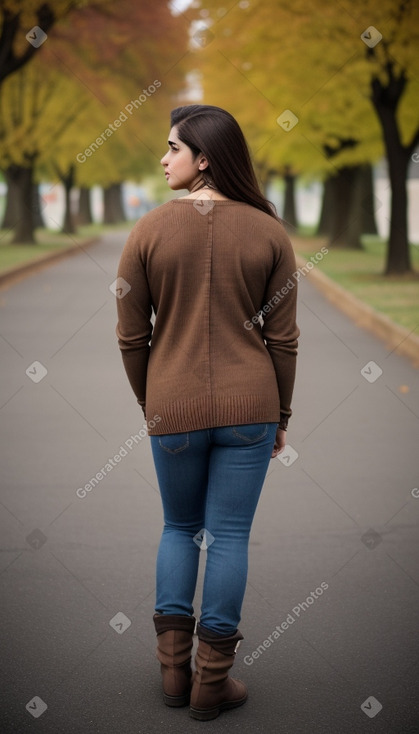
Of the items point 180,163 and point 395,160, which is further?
point 395,160

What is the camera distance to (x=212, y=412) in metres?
3.06

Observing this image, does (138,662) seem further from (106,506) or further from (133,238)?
(106,506)

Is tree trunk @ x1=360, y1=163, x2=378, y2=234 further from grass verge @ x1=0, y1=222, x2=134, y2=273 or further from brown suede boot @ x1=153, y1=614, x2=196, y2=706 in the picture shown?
brown suede boot @ x1=153, y1=614, x2=196, y2=706

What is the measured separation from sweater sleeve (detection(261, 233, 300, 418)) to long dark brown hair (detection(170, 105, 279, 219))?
0.22 meters

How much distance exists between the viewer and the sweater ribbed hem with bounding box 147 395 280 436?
3.06m

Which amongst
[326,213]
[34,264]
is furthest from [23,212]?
[326,213]

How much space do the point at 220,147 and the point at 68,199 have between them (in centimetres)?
3857

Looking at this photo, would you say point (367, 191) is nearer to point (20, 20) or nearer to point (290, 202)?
point (290, 202)

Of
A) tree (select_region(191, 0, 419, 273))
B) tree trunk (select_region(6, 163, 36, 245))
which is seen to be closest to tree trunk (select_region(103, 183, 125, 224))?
tree trunk (select_region(6, 163, 36, 245))

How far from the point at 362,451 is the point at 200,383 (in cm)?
386

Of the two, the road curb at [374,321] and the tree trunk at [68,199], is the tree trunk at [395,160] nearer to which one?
the road curb at [374,321]

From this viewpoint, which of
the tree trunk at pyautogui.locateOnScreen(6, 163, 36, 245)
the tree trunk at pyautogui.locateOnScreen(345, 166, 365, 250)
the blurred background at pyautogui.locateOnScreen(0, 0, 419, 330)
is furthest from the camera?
the tree trunk at pyautogui.locateOnScreen(6, 163, 36, 245)

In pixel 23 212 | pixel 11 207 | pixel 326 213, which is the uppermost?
pixel 11 207

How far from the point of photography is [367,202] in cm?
3734
